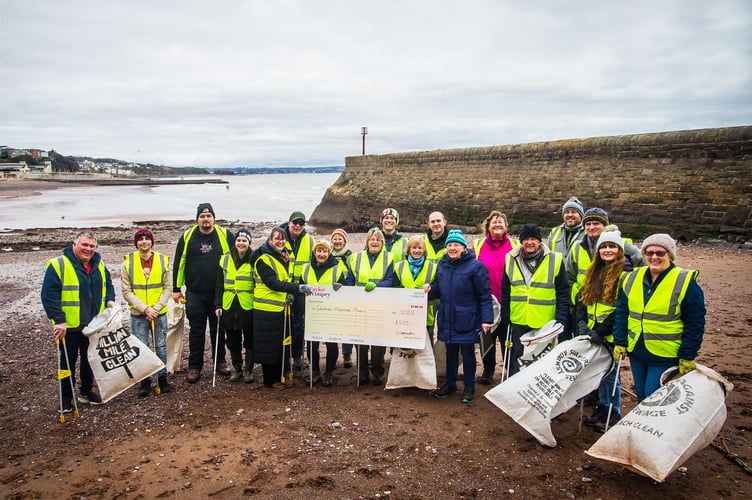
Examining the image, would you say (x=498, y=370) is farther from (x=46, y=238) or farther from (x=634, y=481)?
(x=46, y=238)

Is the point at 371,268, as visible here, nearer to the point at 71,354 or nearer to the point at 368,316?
the point at 368,316

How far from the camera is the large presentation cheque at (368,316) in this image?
5.25 metres

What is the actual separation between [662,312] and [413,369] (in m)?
2.50

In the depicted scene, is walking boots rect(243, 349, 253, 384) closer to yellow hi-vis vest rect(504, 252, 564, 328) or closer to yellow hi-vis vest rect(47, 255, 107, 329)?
yellow hi-vis vest rect(47, 255, 107, 329)

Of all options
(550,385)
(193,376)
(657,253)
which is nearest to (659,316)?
(657,253)

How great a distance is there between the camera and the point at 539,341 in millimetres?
4590

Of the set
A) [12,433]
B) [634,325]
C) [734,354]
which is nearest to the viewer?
[634,325]

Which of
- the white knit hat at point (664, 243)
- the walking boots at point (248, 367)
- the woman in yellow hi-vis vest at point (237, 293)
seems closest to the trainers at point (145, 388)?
the woman in yellow hi-vis vest at point (237, 293)

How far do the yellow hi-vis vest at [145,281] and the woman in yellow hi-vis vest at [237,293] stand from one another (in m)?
0.65

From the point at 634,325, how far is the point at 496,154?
18.9 metres

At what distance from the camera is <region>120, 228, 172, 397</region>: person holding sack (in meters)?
5.36

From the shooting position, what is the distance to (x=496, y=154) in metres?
21.9

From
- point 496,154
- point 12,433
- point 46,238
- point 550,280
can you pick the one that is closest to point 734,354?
point 550,280

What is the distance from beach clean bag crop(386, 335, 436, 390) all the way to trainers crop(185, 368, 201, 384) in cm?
233
